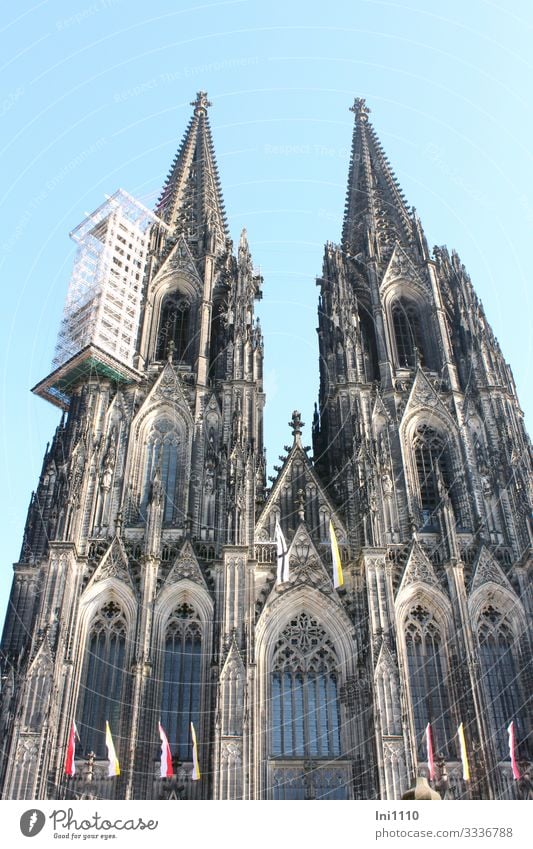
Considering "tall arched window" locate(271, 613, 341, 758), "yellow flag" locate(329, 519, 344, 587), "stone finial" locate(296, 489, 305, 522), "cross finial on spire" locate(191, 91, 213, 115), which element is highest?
"cross finial on spire" locate(191, 91, 213, 115)

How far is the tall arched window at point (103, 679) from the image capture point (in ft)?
86.3

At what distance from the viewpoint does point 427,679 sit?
92.6 ft

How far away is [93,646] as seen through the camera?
2811 centimetres

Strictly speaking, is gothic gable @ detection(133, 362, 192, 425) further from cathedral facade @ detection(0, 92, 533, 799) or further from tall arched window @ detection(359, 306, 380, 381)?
tall arched window @ detection(359, 306, 380, 381)

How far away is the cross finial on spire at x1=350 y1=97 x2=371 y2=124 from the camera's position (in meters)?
56.3

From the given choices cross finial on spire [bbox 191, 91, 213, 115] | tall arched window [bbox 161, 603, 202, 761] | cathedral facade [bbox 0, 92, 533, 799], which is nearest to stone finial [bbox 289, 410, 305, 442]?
cathedral facade [bbox 0, 92, 533, 799]

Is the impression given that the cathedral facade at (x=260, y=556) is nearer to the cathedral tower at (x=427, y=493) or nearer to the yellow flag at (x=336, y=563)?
the cathedral tower at (x=427, y=493)

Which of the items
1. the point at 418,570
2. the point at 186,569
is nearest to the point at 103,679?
the point at 186,569

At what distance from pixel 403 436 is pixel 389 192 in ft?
65.0

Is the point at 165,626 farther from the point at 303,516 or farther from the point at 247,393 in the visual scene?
the point at 247,393

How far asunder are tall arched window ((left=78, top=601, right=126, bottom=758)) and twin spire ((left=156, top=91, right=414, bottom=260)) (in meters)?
20.8

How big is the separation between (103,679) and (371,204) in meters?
30.1
